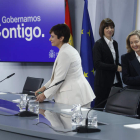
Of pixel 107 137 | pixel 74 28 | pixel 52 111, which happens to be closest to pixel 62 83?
pixel 52 111

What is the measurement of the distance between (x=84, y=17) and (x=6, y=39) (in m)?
2.05

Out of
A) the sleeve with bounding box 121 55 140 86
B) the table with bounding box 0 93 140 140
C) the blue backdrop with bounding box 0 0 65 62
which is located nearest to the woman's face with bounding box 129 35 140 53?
the sleeve with bounding box 121 55 140 86

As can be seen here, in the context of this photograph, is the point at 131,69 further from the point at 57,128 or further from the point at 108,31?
the point at 57,128

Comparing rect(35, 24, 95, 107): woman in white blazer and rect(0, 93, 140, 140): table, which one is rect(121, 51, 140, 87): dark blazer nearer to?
rect(35, 24, 95, 107): woman in white blazer

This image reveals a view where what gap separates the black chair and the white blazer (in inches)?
11.9

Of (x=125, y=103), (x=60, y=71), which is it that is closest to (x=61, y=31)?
(x=60, y=71)

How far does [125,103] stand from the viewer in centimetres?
303

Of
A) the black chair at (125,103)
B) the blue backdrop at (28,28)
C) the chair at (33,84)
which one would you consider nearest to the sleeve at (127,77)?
the black chair at (125,103)

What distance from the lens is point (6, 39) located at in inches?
254

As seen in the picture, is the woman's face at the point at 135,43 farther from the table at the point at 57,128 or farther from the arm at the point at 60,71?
the table at the point at 57,128

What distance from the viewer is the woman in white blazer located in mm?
3188

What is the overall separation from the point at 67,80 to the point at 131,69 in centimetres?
89

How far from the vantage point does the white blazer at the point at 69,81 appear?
3186 mm

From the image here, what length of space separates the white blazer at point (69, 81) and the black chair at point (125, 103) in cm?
30
